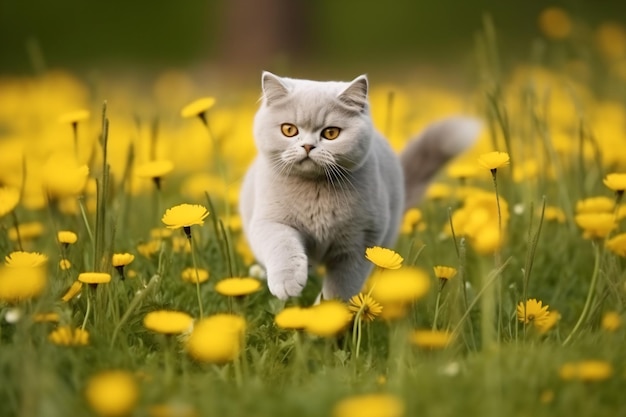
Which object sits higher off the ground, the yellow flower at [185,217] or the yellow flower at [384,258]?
the yellow flower at [185,217]

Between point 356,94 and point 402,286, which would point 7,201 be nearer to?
point 356,94

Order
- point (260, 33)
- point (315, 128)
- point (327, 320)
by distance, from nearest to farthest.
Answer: point (327, 320)
point (315, 128)
point (260, 33)

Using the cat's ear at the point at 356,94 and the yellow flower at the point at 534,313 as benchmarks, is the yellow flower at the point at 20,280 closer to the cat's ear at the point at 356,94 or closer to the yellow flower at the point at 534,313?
the cat's ear at the point at 356,94

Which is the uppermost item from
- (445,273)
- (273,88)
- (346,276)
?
(273,88)

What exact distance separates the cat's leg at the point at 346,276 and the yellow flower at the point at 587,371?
79 cm

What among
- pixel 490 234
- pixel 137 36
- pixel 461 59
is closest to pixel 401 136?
pixel 490 234

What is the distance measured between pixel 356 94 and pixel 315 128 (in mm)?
144

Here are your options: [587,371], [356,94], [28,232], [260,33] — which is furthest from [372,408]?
[260,33]

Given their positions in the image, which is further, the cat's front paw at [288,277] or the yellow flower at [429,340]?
the cat's front paw at [288,277]

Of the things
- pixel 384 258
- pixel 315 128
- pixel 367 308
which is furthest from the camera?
pixel 315 128

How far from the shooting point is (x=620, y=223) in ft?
8.79

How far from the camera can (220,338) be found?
4.91 ft

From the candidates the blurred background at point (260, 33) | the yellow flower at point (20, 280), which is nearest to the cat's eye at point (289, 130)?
the yellow flower at point (20, 280)

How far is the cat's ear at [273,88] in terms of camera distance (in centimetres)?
221
